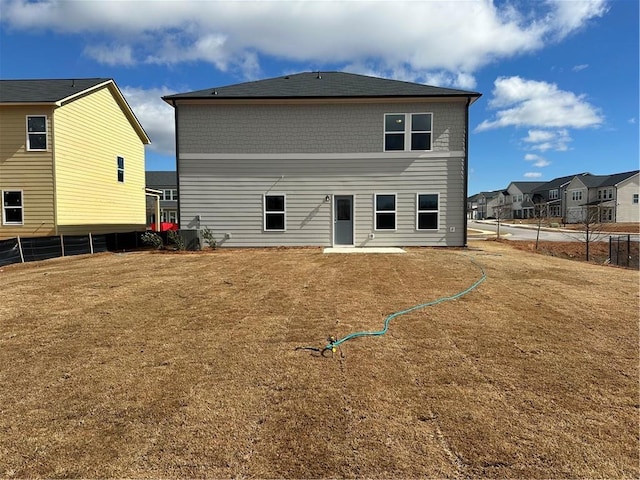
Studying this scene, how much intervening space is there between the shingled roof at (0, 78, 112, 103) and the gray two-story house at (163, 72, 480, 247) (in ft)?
17.9

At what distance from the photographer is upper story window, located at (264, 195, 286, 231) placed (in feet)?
46.6

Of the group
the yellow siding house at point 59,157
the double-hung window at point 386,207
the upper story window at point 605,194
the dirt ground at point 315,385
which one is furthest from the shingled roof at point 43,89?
the upper story window at point 605,194

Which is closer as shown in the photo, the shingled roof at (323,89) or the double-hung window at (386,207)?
the shingled roof at (323,89)

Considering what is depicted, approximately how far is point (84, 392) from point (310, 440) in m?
2.00

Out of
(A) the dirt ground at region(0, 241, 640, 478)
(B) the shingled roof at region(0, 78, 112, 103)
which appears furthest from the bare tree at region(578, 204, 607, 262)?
(B) the shingled roof at region(0, 78, 112, 103)

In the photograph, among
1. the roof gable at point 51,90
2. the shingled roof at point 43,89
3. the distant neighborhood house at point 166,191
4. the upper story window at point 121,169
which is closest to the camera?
the roof gable at point 51,90

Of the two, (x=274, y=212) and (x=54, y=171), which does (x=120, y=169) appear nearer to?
(x=54, y=171)

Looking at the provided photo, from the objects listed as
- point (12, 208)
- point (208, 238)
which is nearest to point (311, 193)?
point (208, 238)

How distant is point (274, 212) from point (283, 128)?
3.24 metres

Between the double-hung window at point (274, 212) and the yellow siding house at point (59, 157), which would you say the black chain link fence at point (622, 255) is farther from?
the yellow siding house at point (59, 157)

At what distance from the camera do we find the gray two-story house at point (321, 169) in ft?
45.8

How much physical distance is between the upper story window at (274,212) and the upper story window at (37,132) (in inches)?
371

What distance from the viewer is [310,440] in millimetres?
2426

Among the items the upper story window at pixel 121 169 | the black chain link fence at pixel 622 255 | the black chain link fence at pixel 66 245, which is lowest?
the black chain link fence at pixel 622 255
